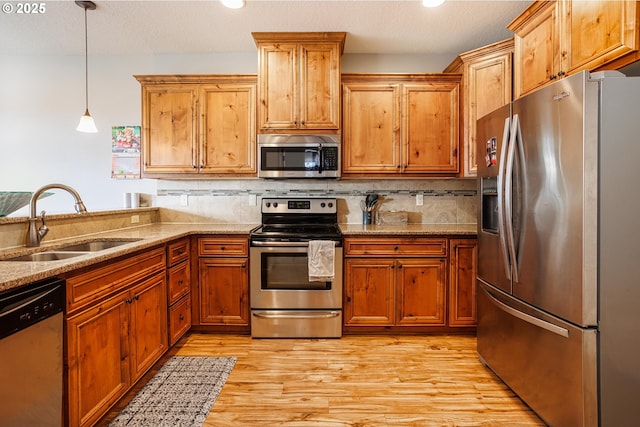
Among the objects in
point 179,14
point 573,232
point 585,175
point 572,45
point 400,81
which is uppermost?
point 179,14

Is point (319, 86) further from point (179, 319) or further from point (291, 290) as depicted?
point (179, 319)

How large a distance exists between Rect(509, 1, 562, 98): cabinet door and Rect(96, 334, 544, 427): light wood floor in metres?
2.03

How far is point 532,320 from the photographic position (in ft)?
5.63

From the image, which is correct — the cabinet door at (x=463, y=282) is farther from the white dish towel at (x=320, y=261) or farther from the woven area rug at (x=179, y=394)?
the woven area rug at (x=179, y=394)

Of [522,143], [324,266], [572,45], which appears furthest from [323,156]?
[572,45]

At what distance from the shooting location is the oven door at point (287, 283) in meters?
2.77

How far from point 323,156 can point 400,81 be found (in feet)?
3.41

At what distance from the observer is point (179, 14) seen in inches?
106

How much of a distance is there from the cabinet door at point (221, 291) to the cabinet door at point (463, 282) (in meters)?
1.80

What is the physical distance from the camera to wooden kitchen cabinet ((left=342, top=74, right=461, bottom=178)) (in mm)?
3084

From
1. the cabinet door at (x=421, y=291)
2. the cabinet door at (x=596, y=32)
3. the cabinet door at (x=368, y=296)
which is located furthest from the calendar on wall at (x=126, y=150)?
the cabinet door at (x=596, y=32)

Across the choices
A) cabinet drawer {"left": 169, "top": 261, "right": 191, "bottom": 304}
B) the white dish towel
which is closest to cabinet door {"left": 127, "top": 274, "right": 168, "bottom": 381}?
cabinet drawer {"left": 169, "top": 261, "right": 191, "bottom": 304}

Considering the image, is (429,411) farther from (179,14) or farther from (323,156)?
(179,14)

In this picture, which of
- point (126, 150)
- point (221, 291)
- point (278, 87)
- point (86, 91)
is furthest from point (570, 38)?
point (86, 91)
